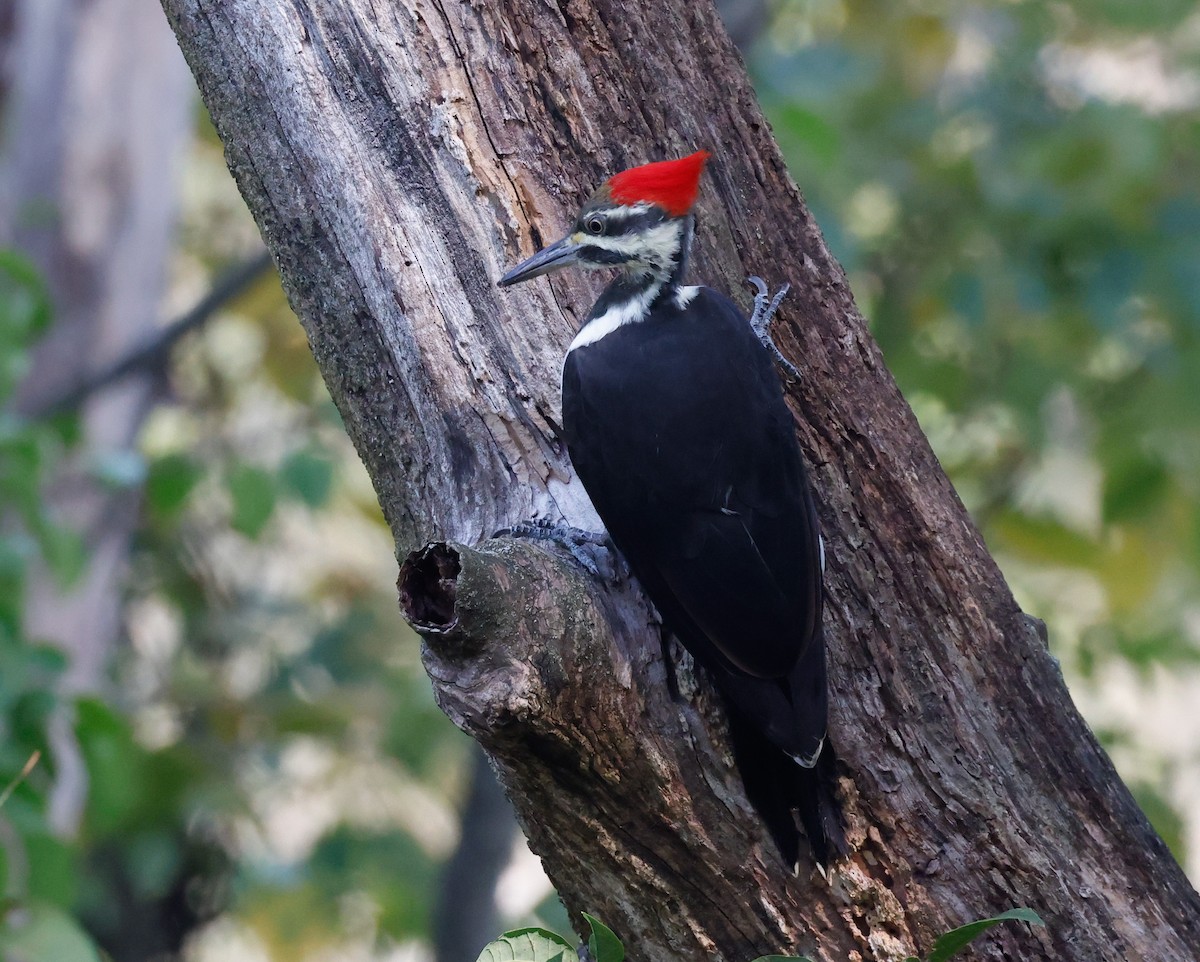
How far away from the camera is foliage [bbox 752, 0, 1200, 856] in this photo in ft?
12.4

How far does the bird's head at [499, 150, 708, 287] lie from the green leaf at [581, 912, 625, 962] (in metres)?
1.04

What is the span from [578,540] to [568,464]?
5.1 inches

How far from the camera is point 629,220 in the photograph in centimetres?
216

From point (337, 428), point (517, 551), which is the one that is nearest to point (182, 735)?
point (337, 428)

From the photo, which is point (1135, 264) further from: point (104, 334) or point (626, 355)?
point (104, 334)

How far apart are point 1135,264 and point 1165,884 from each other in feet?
7.85

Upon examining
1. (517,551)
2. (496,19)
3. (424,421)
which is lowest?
(517,551)

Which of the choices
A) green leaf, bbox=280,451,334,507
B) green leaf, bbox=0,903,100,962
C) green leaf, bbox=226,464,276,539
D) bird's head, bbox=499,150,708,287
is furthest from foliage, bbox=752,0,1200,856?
green leaf, bbox=0,903,100,962

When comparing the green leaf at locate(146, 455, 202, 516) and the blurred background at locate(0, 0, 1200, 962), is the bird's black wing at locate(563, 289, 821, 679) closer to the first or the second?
the blurred background at locate(0, 0, 1200, 962)

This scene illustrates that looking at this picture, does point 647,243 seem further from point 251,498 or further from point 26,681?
point 251,498

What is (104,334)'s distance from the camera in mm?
4742

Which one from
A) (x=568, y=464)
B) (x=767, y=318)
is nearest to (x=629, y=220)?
(x=767, y=318)

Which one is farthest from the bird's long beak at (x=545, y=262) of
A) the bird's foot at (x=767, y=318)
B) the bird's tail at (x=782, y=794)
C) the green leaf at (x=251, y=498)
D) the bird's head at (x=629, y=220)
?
the green leaf at (x=251, y=498)

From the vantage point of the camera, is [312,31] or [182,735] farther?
[182,735]
